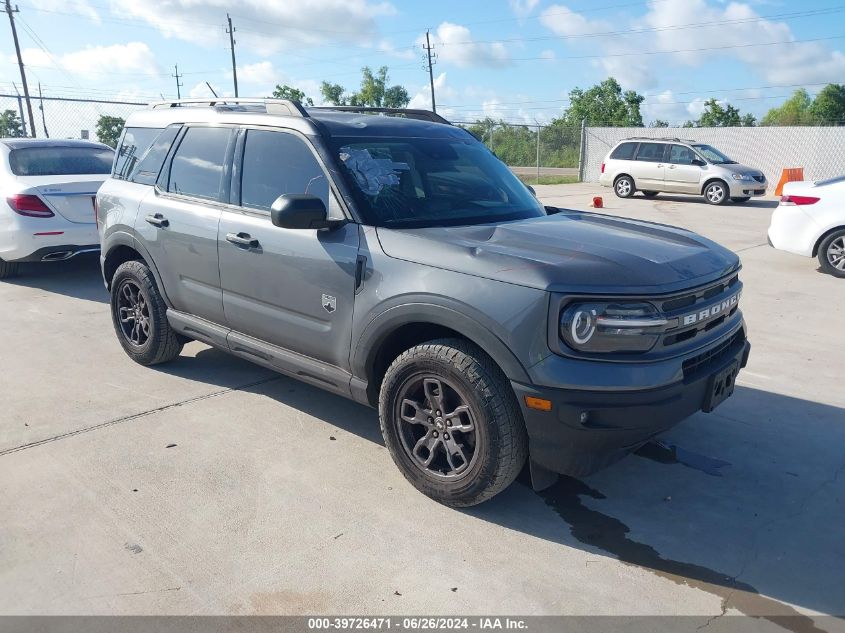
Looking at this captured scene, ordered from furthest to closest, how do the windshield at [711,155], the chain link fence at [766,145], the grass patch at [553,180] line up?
the grass patch at [553,180] → the chain link fence at [766,145] → the windshield at [711,155]

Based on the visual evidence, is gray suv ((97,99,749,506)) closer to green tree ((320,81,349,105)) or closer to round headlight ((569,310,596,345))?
round headlight ((569,310,596,345))

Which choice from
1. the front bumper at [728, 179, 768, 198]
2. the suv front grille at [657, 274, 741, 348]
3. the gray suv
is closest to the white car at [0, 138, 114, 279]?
the gray suv

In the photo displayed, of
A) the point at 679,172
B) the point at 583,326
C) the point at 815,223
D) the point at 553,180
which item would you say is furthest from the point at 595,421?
the point at 553,180

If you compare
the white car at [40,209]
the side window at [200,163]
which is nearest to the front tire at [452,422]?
the side window at [200,163]

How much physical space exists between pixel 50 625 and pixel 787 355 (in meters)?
5.51

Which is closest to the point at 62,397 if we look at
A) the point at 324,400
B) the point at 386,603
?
the point at 324,400

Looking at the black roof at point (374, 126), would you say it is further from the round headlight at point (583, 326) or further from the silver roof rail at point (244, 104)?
the round headlight at point (583, 326)

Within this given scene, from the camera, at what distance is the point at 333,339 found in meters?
3.84

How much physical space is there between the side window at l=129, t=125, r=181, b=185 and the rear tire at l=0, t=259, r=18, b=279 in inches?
168

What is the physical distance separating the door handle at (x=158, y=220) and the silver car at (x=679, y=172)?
1659 centimetres

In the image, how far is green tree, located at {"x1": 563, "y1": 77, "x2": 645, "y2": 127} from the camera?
48.4 metres

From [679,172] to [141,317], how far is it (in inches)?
658

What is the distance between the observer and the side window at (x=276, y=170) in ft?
13.1

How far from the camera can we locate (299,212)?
3.60 meters
